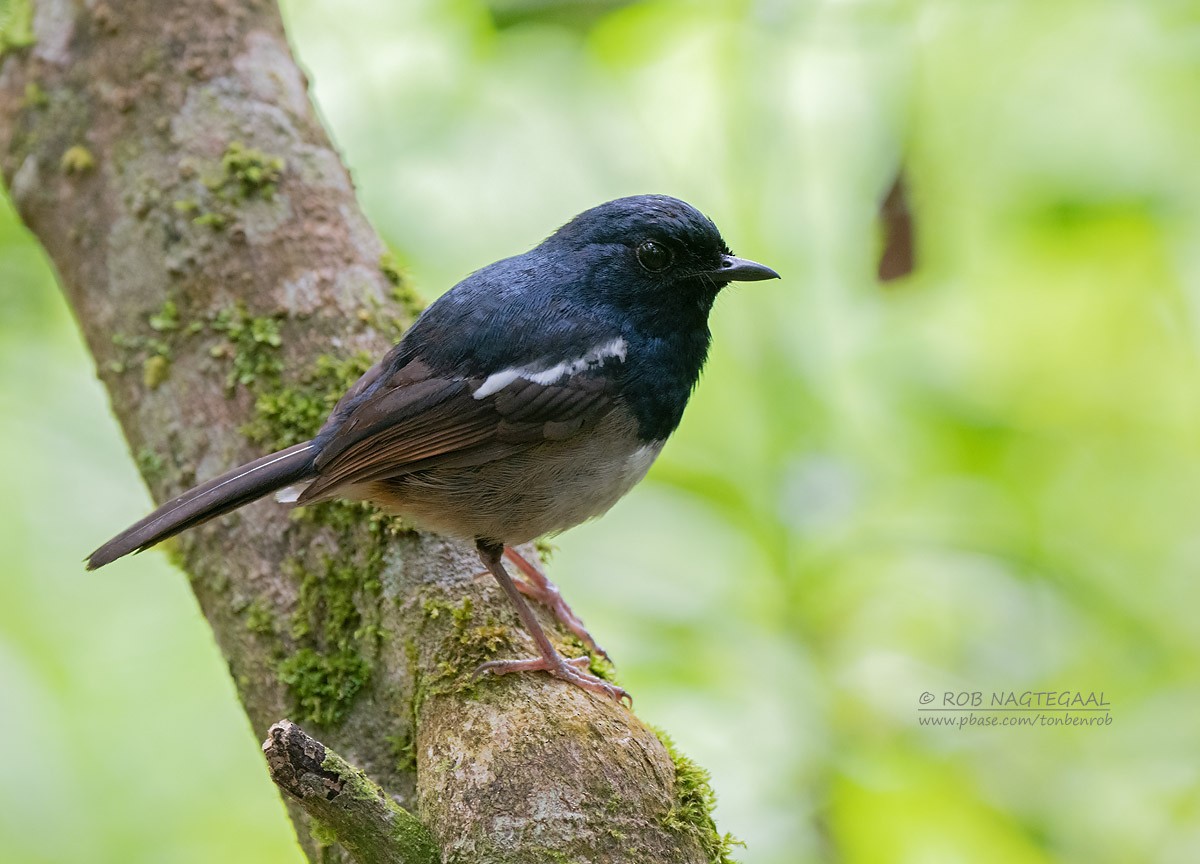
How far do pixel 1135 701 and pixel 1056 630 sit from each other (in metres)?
0.32

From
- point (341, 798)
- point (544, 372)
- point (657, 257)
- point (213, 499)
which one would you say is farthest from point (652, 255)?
point (341, 798)

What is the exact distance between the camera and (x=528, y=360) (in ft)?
9.70

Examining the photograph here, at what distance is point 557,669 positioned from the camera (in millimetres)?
2613

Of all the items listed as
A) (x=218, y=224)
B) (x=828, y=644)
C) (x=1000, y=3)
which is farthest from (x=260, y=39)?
(x=1000, y=3)

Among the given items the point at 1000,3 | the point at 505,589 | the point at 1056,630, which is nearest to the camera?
the point at 505,589

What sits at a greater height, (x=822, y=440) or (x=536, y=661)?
(x=822, y=440)

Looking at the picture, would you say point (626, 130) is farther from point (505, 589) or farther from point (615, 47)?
point (505, 589)

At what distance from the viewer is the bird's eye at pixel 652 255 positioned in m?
3.13

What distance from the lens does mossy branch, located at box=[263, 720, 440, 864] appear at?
5.92 feet

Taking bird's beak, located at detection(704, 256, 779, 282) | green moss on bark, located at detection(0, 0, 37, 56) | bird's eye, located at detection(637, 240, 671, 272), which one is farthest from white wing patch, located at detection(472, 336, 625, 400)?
green moss on bark, located at detection(0, 0, 37, 56)

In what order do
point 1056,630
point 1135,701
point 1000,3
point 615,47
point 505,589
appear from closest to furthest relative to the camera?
point 505,589 → point 1135,701 → point 1056,630 → point 615,47 → point 1000,3

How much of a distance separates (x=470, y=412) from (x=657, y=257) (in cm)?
75

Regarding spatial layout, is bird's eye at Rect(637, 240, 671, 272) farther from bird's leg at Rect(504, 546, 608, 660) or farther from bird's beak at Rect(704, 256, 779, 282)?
bird's leg at Rect(504, 546, 608, 660)

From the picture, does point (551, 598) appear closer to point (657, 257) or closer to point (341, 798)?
point (657, 257)
